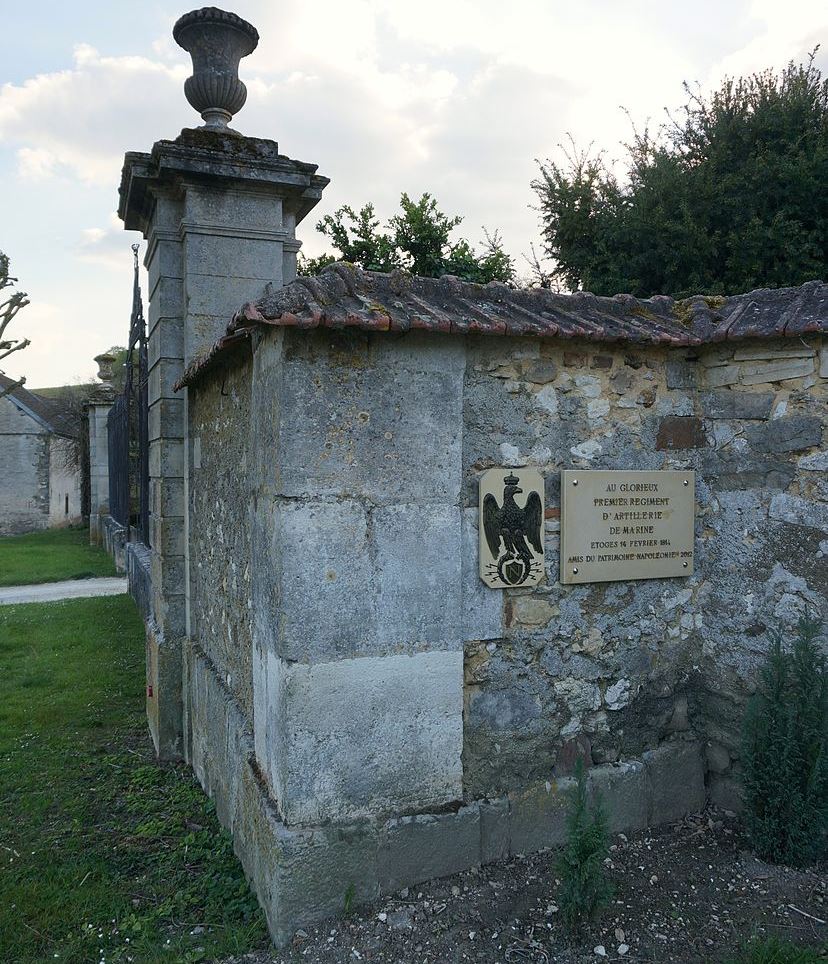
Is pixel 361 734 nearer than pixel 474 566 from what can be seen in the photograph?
Yes

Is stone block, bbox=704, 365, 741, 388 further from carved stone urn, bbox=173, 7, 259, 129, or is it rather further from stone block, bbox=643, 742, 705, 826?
carved stone urn, bbox=173, 7, 259, 129

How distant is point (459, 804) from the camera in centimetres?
337

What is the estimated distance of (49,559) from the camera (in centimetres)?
1602

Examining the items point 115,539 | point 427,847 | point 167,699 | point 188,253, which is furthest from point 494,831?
point 115,539

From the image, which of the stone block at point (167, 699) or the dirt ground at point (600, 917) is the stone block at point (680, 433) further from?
the stone block at point (167, 699)

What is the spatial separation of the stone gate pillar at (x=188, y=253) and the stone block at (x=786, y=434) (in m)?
3.19

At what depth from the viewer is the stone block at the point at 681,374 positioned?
3.75 meters

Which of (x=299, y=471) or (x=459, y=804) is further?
(x=459, y=804)

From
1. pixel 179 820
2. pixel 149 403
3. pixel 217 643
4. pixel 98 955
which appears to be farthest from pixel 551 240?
pixel 98 955

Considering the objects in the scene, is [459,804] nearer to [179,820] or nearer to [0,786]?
[179,820]

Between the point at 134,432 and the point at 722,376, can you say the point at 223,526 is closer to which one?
the point at 722,376

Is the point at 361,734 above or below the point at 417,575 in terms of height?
below

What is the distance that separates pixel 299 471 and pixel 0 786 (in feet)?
11.1

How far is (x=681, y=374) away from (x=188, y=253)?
3.20m
